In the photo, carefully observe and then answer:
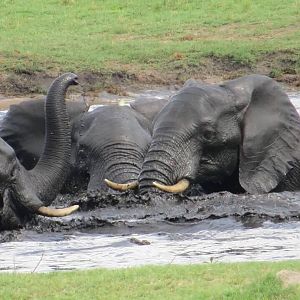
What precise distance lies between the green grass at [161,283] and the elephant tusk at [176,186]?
3.51 metres

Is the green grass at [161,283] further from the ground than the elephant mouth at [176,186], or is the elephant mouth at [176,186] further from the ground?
the green grass at [161,283]

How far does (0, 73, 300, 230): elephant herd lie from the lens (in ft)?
41.6

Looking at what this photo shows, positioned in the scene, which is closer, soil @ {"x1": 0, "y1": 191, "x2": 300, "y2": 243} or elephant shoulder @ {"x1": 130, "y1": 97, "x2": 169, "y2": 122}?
soil @ {"x1": 0, "y1": 191, "x2": 300, "y2": 243}

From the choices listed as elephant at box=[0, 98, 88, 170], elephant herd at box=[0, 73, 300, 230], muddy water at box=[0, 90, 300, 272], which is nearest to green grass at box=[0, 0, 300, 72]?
elephant at box=[0, 98, 88, 170]

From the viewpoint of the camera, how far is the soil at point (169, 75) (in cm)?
2530

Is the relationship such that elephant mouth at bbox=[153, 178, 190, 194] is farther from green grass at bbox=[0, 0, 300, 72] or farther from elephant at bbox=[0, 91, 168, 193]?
green grass at bbox=[0, 0, 300, 72]

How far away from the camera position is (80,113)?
1523 cm

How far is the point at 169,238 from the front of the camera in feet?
39.3

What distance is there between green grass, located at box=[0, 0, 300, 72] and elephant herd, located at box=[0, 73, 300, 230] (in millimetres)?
10938

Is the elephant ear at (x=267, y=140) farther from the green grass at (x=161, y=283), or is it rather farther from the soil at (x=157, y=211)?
the green grass at (x=161, y=283)

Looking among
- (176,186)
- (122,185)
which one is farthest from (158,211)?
(122,185)

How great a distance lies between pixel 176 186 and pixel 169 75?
13516 millimetres

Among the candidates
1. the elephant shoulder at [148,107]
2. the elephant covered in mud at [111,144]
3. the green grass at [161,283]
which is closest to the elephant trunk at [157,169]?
the elephant covered in mud at [111,144]

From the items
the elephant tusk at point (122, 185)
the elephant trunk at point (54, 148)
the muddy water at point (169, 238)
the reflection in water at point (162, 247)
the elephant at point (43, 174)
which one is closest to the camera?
the reflection in water at point (162, 247)
